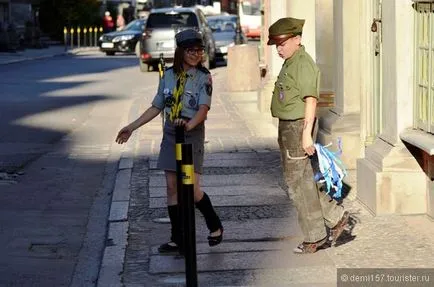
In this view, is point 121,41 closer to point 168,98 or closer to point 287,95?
point 168,98

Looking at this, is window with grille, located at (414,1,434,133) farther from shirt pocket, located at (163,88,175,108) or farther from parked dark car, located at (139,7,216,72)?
parked dark car, located at (139,7,216,72)

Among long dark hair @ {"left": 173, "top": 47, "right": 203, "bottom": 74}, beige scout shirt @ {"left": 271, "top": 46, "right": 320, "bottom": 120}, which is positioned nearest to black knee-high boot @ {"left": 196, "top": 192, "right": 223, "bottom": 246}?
beige scout shirt @ {"left": 271, "top": 46, "right": 320, "bottom": 120}

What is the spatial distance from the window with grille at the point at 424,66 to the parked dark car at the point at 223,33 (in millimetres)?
28238

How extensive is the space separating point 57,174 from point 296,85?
6286 mm

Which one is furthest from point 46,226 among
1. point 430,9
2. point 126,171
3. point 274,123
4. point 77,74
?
point 77,74

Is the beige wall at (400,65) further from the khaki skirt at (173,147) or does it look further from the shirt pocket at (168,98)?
the shirt pocket at (168,98)

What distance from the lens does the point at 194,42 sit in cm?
851

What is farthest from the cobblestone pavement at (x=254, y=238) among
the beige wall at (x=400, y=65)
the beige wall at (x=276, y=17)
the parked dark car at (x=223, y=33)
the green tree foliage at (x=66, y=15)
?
the green tree foliage at (x=66, y=15)

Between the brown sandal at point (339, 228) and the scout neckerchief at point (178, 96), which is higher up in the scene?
the scout neckerchief at point (178, 96)

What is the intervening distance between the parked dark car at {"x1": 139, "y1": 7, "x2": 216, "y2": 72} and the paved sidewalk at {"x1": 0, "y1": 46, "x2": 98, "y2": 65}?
9305 millimetres

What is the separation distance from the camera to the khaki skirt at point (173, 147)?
8.63 meters

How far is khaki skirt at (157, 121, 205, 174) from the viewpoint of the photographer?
8.63 meters

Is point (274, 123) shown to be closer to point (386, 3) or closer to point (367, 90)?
point (367, 90)

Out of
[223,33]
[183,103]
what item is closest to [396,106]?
[183,103]
